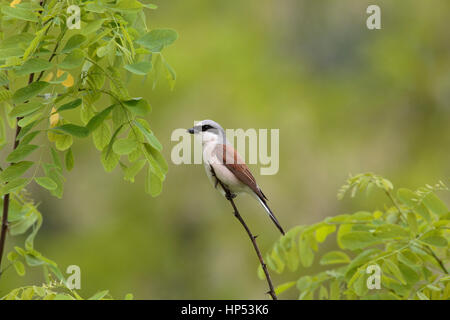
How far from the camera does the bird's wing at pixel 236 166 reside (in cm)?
302

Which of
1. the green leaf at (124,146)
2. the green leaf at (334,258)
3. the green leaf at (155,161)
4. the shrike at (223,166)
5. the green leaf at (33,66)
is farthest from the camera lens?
the shrike at (223,166)

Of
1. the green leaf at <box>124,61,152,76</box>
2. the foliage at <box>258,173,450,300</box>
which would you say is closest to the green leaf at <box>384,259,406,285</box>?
the foliage at <box>258,173,450,300</box>

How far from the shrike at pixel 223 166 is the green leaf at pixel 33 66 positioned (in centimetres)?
122

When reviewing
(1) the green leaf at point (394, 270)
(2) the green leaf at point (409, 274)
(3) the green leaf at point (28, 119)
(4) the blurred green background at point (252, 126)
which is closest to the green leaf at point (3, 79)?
(3) the green leaf at point (28, 119)

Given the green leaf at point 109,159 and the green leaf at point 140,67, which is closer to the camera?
the green leaf at point 140,67

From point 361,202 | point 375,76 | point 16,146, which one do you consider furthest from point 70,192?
point 16,146

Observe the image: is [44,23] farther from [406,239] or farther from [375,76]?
[375,76]

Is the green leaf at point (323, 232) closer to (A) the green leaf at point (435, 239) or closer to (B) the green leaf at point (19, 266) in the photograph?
(A) the green leaf at point (435, 239)

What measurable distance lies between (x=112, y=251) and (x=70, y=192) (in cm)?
127

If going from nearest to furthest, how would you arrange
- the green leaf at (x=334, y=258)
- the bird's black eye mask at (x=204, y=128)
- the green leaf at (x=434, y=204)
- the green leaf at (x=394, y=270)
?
the green leaf at (x=394, y=270), the green leaf at (x=434, y=204), the green leaf at (x=334, y=258), the bird's black eye mask at (x=204, y=128)

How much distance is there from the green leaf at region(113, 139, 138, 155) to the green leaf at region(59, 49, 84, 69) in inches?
11.6

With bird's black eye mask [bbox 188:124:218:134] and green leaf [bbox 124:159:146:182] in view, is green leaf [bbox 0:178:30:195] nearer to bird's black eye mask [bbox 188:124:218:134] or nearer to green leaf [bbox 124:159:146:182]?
green leaf [bbox 124:159:146:182]

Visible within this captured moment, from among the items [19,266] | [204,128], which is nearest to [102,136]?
[19,266]

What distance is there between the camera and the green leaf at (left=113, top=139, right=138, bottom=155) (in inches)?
74.3
